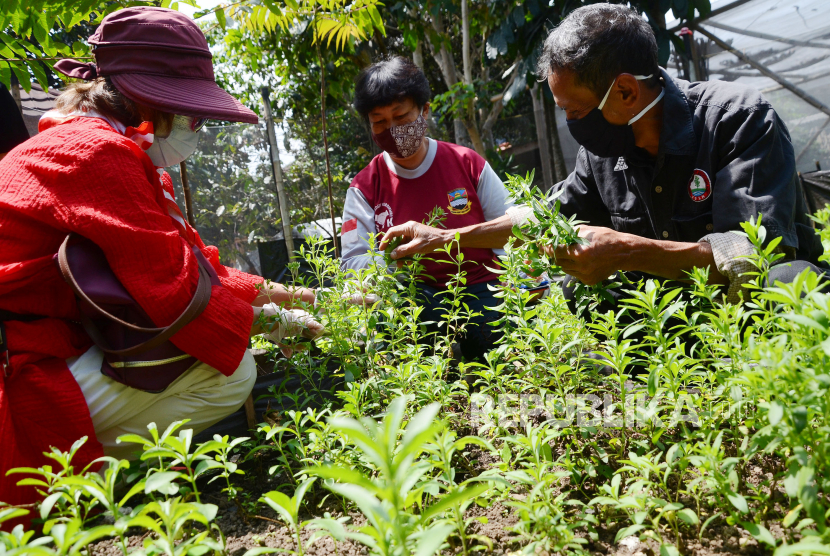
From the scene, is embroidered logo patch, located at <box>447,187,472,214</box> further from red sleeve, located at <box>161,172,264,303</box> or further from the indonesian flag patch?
red sleeve, located at <box>161,172,264,303</box>

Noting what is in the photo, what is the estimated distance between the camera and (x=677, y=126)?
→ 83.4 inches

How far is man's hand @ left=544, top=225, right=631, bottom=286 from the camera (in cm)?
162

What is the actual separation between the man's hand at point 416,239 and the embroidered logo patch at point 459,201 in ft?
2.26

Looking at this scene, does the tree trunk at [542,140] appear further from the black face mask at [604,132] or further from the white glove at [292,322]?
the white glove at [292,322]

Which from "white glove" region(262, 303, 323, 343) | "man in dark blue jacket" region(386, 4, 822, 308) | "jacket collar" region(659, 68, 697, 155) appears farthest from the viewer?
"jacket collar" region(659, 68, 697, 155)

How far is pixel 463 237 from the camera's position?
2.52m

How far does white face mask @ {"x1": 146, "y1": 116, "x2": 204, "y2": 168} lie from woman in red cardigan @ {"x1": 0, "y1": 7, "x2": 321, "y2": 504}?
0.03m

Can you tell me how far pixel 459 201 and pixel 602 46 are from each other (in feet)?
3.84

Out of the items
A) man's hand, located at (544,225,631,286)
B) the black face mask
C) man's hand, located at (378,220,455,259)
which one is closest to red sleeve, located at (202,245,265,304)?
man's hand, located at (378,220,455,259)

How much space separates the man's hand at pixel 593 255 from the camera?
162 cm

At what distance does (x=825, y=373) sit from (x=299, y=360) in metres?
1.45

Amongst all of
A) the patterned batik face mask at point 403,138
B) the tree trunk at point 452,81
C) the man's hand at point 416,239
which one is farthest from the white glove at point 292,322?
the tree trunk at point 452,81

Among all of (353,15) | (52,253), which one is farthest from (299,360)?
(353,15)

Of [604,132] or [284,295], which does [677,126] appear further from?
[284,295]
